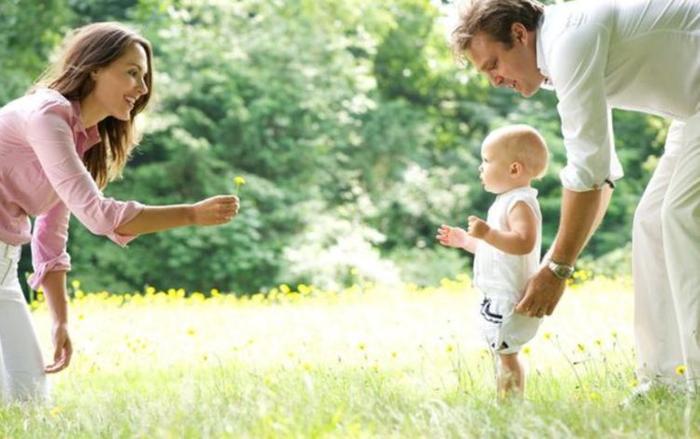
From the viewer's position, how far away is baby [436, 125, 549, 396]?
3.91 m

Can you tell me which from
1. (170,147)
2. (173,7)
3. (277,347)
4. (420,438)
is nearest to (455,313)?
(277,347)

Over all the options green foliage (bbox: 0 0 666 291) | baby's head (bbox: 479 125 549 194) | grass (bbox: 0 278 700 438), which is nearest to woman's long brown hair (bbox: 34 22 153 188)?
grass (bbox: 0 278 700 438)

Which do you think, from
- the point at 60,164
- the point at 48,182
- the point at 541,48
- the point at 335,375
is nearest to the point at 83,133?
the point at 48,182

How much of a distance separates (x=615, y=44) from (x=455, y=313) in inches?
161

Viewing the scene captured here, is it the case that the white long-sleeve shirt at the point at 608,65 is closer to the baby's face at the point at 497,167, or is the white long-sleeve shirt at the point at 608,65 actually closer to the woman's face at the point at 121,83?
the baby's face at the point at 497,167

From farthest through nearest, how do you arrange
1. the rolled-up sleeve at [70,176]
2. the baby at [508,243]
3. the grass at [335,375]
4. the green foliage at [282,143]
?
the green foliage at [282,143]
the baby at [508,243]
the rolled-up sleeve at [70,176]
the grass at [335,375]

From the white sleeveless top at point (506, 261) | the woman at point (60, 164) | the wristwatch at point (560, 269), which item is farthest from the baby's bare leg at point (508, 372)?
the woman at point (60, 164)

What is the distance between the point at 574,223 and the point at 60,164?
6.25 feet

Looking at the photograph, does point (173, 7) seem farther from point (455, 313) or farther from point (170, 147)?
point (455, 313)

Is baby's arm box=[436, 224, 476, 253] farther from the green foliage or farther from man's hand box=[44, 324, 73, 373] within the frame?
the green foliage

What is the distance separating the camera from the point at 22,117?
13.7ft

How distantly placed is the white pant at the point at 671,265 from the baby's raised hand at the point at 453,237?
26.0 inches

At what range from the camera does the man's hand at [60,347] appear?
14.9ft

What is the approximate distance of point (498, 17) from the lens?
3.65 meters
